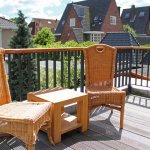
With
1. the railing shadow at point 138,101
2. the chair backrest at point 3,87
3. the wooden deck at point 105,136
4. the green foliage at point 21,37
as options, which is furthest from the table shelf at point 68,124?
the green foliage at point 21,37

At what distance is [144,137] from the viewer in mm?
2904

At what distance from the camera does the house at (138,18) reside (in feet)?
101

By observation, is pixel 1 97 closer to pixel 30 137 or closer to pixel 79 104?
pixel 30 137

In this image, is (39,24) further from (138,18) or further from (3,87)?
(3,87)

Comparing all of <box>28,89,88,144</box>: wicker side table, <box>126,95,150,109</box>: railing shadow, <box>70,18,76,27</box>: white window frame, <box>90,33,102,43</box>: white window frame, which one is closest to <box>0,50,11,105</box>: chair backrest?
<box>28,89,88,144</box>: wicker side table

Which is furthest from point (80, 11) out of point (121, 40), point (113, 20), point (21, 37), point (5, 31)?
point (121, 40)

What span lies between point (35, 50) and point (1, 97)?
87 cm

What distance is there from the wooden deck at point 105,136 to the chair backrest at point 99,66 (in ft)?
1.58

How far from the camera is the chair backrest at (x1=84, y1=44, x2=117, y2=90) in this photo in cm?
347

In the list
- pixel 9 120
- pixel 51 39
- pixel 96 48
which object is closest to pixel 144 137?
pixel 96 48

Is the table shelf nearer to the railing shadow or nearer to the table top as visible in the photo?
the table top

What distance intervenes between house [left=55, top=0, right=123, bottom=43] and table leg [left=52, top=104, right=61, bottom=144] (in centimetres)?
2199

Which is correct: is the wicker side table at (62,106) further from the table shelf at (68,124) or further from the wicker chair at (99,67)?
the wicker chair at (99,67)

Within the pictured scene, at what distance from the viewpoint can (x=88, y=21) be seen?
25828mm
